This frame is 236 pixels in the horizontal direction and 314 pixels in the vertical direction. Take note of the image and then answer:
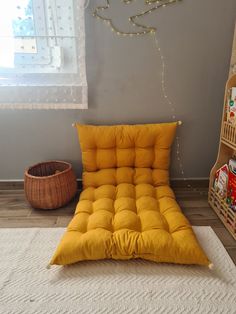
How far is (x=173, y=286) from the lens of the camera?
3.86ft

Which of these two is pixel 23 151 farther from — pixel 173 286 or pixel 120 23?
pixel 173 286

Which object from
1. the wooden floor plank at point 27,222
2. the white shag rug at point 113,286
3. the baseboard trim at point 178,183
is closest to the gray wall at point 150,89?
the baseboard trim at point 178,183

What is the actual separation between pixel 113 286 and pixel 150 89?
1.36m

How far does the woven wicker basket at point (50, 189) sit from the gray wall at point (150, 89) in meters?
0.27

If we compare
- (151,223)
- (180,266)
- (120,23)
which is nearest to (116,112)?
(120,23)

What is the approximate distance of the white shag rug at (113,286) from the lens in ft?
3.56

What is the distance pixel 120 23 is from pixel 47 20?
0.50 metres

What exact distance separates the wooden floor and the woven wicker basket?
0.24ft

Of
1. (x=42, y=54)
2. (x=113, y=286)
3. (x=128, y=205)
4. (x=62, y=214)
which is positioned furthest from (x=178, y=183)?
(x=42, y=54)

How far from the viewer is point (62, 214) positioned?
1.79 meters

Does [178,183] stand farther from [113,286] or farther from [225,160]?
[113,286]

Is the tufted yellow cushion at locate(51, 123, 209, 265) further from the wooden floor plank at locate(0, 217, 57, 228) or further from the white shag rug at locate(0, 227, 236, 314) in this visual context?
the wooden floor plank at locate(0, 217, 57, 228)

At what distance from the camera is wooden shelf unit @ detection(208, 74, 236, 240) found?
5.10ft

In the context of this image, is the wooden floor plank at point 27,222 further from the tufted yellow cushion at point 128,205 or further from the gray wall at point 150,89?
the gray wall at point 150,89
